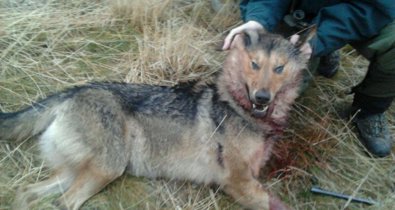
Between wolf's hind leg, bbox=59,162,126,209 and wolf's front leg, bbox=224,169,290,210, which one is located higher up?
wolf's hind leg, bbox=59,162,126,209

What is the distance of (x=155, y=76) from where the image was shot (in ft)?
15.6

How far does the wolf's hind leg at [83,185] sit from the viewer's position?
11.6ft

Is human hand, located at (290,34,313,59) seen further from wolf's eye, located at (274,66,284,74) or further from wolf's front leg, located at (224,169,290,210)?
wolf's front leg, located at (224,169,290,210)

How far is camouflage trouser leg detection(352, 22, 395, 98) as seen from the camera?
13.4 feet

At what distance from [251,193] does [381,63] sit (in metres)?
1.54

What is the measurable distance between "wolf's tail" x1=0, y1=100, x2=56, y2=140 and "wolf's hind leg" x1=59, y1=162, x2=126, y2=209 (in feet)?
1.53

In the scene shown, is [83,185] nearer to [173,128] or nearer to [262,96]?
[173,128]

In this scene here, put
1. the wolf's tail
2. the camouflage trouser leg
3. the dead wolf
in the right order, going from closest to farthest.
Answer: the dead wolf < the wolf's tail < the camouflage trouser leg

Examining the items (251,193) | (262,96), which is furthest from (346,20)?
(251,193)

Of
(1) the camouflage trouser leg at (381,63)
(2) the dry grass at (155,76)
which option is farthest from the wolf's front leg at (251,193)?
(1) the camouflage trouser leg at (381,63)

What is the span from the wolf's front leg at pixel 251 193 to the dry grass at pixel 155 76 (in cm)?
15

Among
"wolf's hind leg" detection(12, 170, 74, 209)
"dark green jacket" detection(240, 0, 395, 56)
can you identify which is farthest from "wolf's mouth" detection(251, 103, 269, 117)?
"wolf's hind leg" detection(12, 170, 74, 209)

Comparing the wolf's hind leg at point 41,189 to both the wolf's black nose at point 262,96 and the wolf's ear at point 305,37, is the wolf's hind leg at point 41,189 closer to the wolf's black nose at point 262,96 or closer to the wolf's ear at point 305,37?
the wolf's black nose at point 262,96

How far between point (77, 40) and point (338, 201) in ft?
9.28
